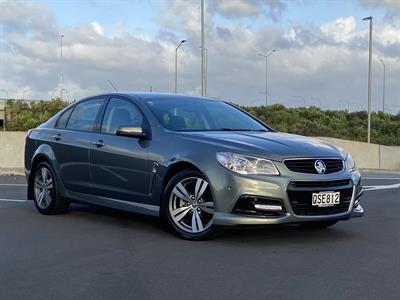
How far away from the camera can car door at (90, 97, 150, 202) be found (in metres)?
7.00

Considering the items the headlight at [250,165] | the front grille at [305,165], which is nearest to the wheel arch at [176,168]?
the headlight at [250,165]

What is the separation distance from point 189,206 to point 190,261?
107cm


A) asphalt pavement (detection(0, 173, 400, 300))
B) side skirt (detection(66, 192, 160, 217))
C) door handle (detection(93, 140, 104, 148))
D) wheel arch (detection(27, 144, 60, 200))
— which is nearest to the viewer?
asphalt pavement (detection(0, 173, 400, 300))

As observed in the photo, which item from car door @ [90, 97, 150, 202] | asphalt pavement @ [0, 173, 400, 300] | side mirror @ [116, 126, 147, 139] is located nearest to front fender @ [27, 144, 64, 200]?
asphalt pavement @ [0, 173, 400, 300]

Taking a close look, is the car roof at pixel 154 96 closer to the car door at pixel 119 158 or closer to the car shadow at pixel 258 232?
the car door at pixel 119 158

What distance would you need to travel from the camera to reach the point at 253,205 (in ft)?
20.0

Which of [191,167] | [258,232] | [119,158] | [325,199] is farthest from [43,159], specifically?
[325,199]

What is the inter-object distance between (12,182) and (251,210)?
9207 millimetres

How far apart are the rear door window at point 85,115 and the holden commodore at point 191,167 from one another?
0.02m

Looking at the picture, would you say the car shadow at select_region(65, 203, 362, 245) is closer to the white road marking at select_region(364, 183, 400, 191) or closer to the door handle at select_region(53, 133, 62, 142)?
the door handle at select_region(53, 133, 62, 142)

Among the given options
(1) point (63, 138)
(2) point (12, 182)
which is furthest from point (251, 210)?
(2) point (12, 182)

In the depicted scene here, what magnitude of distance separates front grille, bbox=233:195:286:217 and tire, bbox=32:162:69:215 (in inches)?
123

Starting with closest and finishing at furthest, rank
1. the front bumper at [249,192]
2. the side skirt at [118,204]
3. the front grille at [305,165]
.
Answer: the front bumper at [249,192]
the front grille at [305,165]
the side skirt at [118,204]

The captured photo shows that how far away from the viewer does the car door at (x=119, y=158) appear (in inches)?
275
